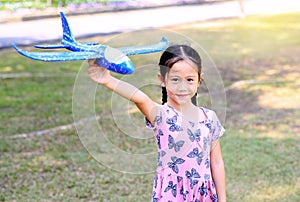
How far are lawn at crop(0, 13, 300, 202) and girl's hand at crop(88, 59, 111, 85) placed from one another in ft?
0.39

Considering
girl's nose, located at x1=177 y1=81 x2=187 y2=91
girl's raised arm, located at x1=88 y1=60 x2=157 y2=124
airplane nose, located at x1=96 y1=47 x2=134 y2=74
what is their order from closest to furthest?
airplane nose, located at x1=96 y1=47 x2=134 y2=74
girl's raised arm, located at x1=88 y1=60 x2=157 y2=124
girl's nose, located at x1=177 y1=81 x2=187 y2=91

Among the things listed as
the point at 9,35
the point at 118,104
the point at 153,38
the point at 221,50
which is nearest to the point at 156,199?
the point at 118,104

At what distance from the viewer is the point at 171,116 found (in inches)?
87.1

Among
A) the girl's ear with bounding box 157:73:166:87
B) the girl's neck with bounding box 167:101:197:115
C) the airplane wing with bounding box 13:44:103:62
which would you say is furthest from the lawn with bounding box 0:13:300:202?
the airplane wing with bounding box 13:44:103:62

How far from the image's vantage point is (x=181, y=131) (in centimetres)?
222

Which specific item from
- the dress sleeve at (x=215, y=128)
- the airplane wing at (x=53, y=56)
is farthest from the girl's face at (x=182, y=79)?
the airplane wing at (x=53, y=56)

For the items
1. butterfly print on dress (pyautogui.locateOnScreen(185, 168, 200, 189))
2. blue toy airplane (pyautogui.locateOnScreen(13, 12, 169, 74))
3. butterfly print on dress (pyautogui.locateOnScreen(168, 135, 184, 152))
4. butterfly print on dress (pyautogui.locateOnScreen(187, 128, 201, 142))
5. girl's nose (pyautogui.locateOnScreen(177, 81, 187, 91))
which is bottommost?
butterfly print on dress (pyautogui.locateOnScreen(185, 168, 200, 189))

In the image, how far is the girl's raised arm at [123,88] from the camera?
1796 millimetres

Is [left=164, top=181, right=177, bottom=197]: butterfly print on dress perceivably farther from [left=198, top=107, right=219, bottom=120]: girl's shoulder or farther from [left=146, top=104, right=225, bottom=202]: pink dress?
[left=198, top=107, right=219, bottom=120]: girl's shoulder

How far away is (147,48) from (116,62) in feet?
1.25

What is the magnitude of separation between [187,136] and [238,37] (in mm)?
9883

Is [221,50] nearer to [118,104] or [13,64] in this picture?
[13,64]

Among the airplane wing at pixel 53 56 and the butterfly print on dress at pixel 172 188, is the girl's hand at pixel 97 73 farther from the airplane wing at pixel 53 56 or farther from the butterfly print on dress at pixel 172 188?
the butterfly print on dress at pixel 172 188

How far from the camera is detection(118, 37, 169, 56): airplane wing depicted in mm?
1887
